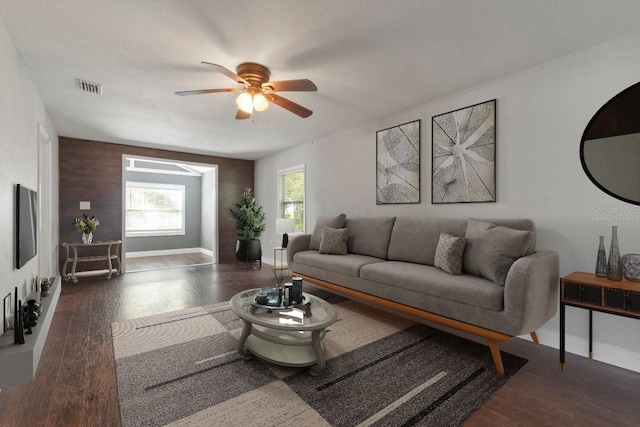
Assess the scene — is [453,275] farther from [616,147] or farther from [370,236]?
[616,147]

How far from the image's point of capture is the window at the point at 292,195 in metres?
Answer: 5.86

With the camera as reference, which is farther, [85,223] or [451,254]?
[85,223]

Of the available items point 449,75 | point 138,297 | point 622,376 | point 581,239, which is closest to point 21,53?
point 138,297

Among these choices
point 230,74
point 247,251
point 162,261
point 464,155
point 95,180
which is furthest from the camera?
point 162,261

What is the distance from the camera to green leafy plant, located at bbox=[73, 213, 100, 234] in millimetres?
5043

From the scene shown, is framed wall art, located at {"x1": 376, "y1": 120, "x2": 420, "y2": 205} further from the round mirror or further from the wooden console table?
the wooden console table

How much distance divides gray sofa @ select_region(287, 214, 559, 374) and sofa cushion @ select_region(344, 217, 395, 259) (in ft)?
0.04

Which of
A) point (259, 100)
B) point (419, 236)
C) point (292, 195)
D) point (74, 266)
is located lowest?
point (74, 266)

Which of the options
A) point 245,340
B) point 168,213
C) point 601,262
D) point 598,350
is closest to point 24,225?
point 245,340

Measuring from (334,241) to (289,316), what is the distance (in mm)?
1974

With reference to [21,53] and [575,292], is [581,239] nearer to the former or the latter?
[575,292]

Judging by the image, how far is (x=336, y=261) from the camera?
355cm

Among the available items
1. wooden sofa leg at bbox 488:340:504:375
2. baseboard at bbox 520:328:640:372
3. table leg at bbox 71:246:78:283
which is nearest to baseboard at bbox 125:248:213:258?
table leg at bbox 71:246:78:283

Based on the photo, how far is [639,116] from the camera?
86.7 inches
